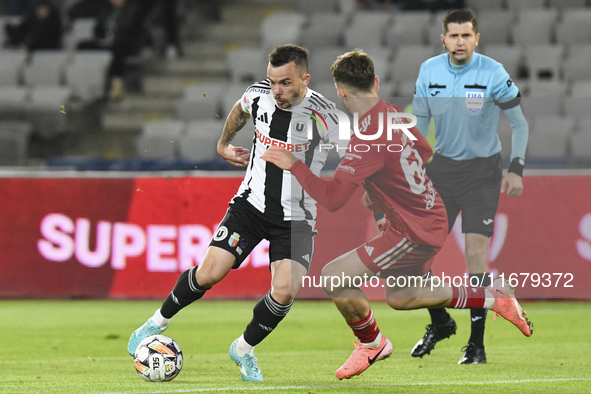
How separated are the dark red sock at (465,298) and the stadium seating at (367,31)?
8687 millimetres

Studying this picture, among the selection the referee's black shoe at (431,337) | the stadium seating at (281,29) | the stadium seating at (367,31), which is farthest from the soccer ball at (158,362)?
the stadium seating at (281,29)

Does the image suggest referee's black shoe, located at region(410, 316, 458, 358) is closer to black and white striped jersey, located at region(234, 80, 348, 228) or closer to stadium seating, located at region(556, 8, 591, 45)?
black and white striped jersey, located at region(234, 80, 348, 228)

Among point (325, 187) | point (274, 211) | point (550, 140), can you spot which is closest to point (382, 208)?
point (325, 187)

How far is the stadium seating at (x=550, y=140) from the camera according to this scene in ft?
36.2

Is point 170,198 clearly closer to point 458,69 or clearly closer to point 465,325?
point 465,325

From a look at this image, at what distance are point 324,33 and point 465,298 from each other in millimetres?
9212

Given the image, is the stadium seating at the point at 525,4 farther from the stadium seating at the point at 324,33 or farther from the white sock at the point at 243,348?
the white sock at the point at 243,348

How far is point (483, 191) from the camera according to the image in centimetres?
620

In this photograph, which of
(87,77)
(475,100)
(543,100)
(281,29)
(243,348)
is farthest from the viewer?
(281,29)

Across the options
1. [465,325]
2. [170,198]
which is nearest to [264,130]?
[465,325]

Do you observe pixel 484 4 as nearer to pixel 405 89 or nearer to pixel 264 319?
pixel 405 89

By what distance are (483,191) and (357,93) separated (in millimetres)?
1529

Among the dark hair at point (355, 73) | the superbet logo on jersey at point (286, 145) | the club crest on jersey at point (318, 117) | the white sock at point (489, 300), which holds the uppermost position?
the dark hair at point (355, 73)

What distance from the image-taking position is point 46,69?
14.2 m
